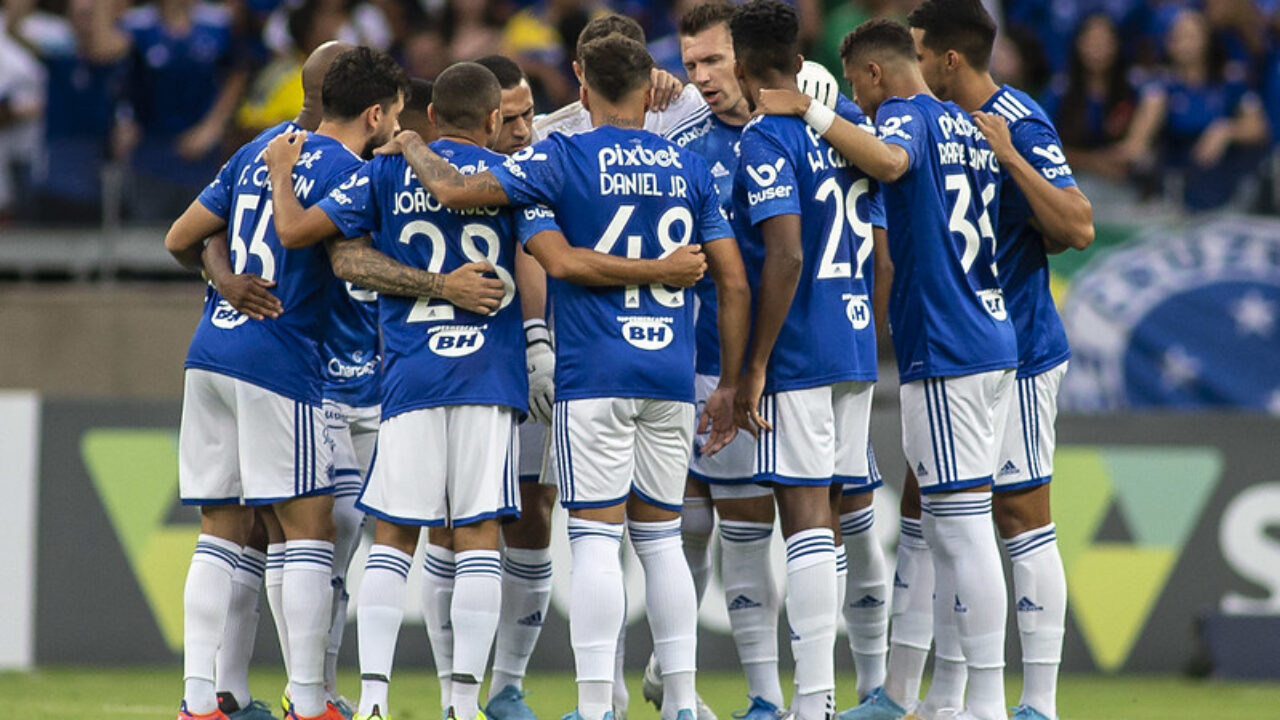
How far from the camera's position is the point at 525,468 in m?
7.31

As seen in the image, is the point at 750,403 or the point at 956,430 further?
the point at 956,430

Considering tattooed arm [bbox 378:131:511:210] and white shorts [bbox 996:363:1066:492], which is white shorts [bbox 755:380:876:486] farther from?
tattooed arm [bbox 378:131:511:210]

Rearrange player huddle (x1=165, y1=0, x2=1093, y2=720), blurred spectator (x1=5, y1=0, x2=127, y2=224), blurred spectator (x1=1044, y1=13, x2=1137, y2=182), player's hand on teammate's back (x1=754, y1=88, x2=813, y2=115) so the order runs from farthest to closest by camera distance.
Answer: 1. blurred spectator (x1=1044, y1=13, x2=1137, y2=182)
2. blurred spectator (x1=5, y1=0, x2=127, y2=224)
3. player's hand on teammate's back (x1=754, y1=88, x2=813, y2=115)
4. player huddle (x1=165, y1=0, x2=1093, y2=720)

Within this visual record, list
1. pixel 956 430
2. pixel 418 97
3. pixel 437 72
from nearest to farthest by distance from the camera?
pixel 956 430 → pixel 418 97 → pixel 437 72

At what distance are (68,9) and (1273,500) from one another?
29.8ft

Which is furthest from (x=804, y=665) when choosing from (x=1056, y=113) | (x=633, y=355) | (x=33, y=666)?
(x=1056, y=113)

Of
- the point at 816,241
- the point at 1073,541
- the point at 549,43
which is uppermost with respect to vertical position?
the point at 549,43

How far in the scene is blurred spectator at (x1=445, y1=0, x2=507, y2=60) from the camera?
41.8ft

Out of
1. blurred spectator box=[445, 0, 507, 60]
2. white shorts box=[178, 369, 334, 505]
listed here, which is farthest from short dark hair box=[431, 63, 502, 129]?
blurred spectator box=[445, 0, 507, 60]

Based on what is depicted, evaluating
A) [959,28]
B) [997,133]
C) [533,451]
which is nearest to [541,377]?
[533,451]

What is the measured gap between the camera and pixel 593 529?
638 centimetres

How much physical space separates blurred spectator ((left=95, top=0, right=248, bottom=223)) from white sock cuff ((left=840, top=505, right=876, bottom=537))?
6.24 m

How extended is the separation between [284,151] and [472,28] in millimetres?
6266

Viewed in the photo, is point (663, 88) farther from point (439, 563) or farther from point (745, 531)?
point (439, 563)
